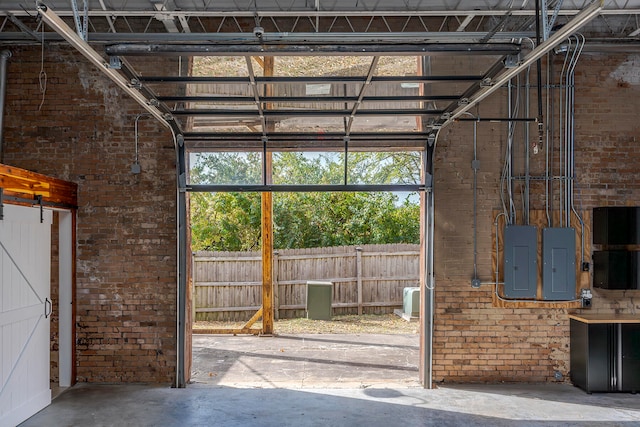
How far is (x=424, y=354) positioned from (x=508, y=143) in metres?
3.00

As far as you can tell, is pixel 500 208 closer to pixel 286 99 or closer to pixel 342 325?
pixel 286 99

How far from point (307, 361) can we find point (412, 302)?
3.92m

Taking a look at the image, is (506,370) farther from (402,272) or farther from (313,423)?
(402,272)

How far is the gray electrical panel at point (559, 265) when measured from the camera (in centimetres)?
682

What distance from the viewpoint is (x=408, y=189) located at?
22.9 ft

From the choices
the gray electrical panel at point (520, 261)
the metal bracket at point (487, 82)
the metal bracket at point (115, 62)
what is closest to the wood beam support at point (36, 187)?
the metal bracket at point (115, 62)

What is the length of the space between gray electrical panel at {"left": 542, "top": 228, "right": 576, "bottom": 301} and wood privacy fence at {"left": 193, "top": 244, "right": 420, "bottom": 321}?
5.54m

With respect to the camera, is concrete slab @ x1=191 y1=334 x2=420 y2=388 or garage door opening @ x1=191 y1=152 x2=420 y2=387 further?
garage door opening @ x1=191 y1=152 x2=420 y2=387

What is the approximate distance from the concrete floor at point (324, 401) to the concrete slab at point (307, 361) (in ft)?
0.09

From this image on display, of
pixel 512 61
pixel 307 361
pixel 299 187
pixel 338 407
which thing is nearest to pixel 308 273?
pixel 307 361

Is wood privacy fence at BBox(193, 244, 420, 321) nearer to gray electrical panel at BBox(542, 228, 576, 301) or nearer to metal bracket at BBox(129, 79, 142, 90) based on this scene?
gray electrical panel at BBox(542, 228, 576, 301)

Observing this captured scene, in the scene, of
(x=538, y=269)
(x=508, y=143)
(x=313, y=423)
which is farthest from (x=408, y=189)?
(x=313, y=423)

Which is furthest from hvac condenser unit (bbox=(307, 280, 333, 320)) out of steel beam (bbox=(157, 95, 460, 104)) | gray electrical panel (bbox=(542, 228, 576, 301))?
steel beam (bbox=(157, 95, 460, 104))

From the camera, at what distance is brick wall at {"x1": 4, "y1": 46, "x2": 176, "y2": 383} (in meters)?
6.91
